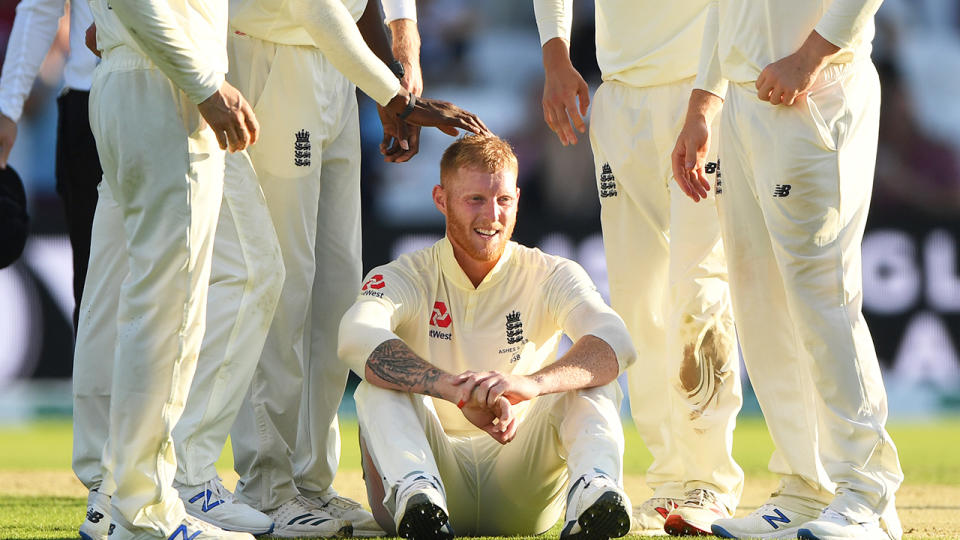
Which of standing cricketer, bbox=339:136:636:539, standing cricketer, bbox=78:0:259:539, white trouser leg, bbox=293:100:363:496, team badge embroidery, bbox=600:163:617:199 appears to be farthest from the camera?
team badge embroidery, bbox=600:163:617:199

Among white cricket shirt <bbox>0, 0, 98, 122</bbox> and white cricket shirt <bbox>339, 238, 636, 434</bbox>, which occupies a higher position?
white cricket shirt <bbox>0, 0, 98, 122</bbox>

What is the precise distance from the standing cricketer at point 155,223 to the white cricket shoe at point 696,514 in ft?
4.98

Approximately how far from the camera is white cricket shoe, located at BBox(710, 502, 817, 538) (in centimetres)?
359

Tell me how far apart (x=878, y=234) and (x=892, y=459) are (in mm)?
5868

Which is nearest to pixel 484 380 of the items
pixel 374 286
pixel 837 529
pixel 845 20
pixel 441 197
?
pixel 374 286

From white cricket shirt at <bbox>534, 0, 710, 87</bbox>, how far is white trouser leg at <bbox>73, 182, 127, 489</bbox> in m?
1.83

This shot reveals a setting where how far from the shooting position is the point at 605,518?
304 cm

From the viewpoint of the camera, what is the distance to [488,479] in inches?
143

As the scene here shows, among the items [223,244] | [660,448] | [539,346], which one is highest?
[223,244]

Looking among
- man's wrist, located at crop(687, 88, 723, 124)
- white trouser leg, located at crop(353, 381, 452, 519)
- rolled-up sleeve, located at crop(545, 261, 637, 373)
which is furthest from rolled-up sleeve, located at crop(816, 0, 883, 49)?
white trouser leg, located at crop(353, 381, 452, 519)

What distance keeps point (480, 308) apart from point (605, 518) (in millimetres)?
988

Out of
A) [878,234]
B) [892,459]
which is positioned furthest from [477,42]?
[892,459]

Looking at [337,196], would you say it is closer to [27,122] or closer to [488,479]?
[488,479]

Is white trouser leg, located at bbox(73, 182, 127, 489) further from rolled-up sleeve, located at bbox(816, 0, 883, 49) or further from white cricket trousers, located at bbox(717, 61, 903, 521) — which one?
rolled-up sleeve, located at bbox(816, 0, 883, 49)
